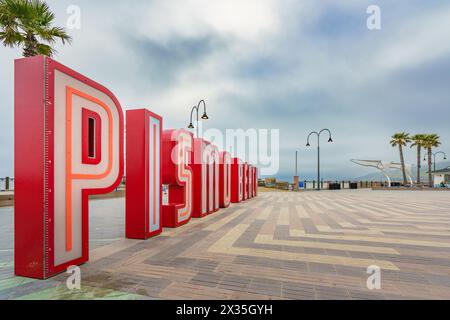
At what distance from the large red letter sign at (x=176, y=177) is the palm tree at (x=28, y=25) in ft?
22.4

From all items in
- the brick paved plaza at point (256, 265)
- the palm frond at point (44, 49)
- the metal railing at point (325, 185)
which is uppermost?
the palm frond at point (44, 49)

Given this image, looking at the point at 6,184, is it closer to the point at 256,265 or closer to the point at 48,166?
the point at 48,166

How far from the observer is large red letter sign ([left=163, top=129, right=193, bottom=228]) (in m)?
7.66

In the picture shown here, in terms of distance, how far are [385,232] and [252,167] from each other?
→ 1496 cm

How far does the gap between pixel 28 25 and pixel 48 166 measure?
29.5ft

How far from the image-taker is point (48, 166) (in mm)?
3631

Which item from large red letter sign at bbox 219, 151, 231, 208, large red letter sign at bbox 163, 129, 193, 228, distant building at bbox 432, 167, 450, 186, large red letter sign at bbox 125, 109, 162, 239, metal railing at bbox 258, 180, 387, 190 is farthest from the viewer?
distant building at bbox 432, 167, 450, 186

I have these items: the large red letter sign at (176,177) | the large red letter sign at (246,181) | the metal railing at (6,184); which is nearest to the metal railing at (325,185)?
the large red letter sign at (246,181)

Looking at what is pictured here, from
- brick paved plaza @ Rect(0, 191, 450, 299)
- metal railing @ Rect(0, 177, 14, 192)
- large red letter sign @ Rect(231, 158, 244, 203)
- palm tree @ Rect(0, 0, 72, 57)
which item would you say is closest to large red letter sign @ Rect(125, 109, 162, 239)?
brick paved plaza @ Rect(0, 191, 450, 299)

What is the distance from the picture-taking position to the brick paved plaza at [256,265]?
318 centimetres

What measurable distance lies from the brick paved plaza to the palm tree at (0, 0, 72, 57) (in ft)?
23.8

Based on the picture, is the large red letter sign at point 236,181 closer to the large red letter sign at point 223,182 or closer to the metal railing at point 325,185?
the large red letter sign at point 223,182

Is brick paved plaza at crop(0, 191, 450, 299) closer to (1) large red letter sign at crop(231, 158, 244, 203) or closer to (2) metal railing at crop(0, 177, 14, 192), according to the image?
(1) large red letter sign at crop(231, 158, 244, 203)

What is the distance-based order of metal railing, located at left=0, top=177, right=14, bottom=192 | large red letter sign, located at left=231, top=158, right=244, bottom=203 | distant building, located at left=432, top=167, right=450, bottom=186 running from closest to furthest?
large red letter sign, located at left=231, top=158, right=244, bottom=203, metal railing, located at left=0, top=177, right=14, bottom=192, distant building, located at left=432, top=167, right=450, bottom=186
